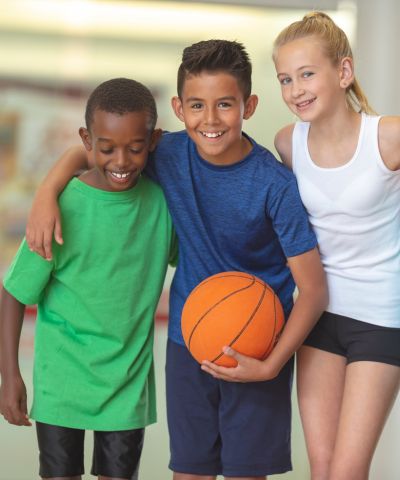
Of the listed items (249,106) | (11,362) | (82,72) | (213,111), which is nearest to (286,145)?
(249,106)

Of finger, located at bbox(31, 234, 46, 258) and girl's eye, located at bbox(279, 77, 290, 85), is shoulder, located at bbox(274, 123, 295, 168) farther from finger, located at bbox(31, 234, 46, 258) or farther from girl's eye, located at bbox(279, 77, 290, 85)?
finger, located at bbox(31, 234, 46, 258)

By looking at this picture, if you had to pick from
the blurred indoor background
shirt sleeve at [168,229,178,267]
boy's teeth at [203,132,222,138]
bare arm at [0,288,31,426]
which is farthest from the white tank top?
the blurred indoor background

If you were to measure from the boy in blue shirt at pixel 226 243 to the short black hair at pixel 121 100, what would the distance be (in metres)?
0.08

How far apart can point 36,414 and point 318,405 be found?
2.20 ft

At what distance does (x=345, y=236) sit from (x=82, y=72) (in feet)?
6.98

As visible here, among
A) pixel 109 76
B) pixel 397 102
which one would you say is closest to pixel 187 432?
pixel 397 102

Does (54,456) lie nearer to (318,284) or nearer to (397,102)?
(318,284)

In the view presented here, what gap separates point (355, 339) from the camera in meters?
2.08

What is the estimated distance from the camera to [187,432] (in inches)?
85.7

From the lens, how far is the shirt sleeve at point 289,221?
6.70 feet

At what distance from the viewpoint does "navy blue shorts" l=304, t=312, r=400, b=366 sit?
6.70 ft

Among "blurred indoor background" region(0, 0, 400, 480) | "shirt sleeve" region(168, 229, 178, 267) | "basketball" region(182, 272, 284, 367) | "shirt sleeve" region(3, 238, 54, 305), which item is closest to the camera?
"basketball" region(182, 272, 284, 367)

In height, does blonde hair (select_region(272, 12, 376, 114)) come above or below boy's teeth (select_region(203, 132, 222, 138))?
above

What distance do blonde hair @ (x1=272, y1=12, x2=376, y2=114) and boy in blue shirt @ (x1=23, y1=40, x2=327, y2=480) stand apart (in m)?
0.13
